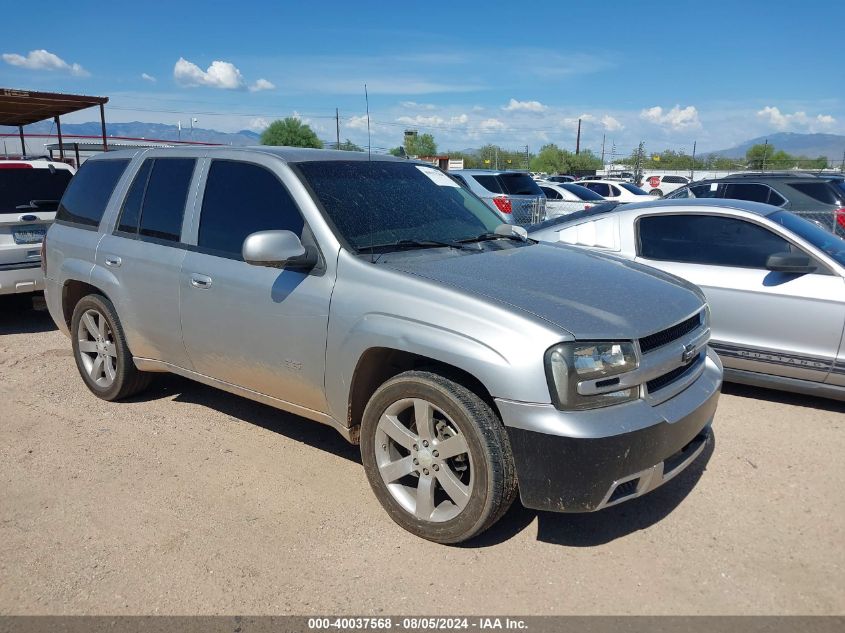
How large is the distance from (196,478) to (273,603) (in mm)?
1351

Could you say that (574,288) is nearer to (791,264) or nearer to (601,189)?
(791,264)

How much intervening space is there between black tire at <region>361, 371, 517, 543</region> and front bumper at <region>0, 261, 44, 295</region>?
5579mm

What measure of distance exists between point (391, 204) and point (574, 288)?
127 cm

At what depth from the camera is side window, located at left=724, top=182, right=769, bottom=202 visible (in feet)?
38.1

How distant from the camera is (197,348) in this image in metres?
4.19

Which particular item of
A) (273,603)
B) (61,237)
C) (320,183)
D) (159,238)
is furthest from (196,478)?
(61,237)

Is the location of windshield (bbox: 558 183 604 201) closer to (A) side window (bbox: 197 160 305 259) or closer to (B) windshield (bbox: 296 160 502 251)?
(B) windshield (bbox: 296 160 502 251)

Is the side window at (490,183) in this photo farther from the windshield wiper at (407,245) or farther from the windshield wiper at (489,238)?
the windshield wiper at (407,245)

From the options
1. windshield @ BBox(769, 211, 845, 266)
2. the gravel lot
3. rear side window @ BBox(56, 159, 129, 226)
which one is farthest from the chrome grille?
rear side window @ BBox(56, 159, 129, 226)

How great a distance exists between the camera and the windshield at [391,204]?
3668mm

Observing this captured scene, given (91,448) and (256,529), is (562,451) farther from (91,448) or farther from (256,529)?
(91,448)

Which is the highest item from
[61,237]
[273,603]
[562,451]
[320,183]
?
[320,183]

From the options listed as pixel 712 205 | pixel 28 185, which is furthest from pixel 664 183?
pixel 28 185

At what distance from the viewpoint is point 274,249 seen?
3328 mm
